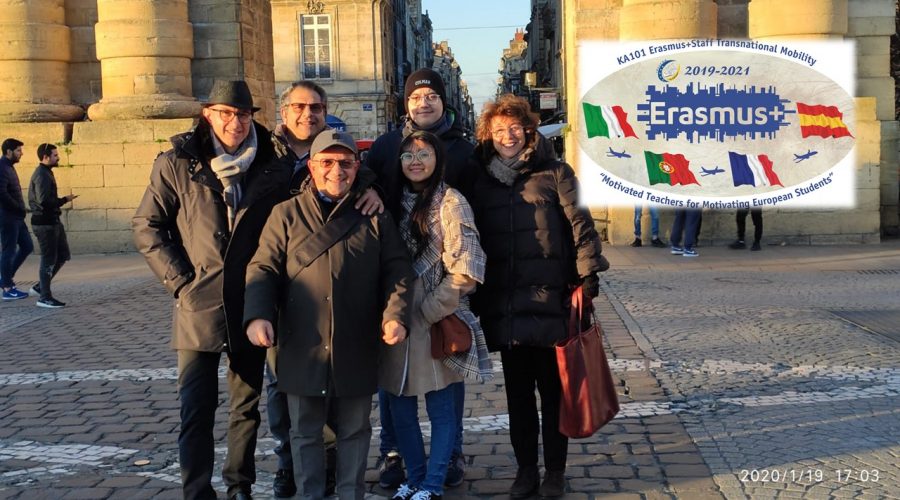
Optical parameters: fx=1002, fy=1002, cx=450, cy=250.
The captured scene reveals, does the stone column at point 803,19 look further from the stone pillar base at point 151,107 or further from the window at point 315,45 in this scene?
the window at point 315,45

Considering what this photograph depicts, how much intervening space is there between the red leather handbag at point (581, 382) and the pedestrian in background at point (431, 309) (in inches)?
15.8

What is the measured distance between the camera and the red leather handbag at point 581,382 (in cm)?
478

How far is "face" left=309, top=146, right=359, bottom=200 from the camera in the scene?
14.7 feet

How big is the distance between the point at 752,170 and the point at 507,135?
1077 centimetres

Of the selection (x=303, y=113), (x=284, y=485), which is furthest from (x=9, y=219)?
(x=284, y=485)

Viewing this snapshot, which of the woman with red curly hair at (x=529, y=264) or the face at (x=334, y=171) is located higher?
the face at (x=334, y=171)

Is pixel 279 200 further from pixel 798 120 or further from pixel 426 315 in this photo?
pixel 798 120

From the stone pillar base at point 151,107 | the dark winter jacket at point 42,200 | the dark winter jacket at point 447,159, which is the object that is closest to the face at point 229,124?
the dark winter jacket at point 447,159

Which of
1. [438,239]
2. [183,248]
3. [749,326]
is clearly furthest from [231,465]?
[749,326]

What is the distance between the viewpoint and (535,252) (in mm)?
4855

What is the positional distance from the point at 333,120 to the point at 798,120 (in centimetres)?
2930

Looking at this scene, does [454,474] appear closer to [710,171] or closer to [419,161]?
[419,161]

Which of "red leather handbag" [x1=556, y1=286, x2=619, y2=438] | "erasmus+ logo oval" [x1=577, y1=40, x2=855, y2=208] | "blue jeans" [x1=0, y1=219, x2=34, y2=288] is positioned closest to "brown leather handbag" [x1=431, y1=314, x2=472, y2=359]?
"red leather handbag" [x1=556, y1=286, x2=619, y2=438]

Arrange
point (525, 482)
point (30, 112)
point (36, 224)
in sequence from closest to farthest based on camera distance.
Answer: point (525, 482) < point (36, 224) < point (30, 112)
